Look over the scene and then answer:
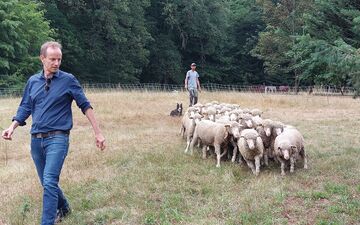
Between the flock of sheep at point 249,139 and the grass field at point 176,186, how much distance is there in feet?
0.83

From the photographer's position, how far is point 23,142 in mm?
12422

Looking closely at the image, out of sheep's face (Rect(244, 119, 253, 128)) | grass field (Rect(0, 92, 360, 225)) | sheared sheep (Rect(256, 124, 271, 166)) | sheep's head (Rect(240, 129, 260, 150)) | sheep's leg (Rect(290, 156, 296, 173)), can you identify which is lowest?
grass field (Rect(0, 92, 360, 225))

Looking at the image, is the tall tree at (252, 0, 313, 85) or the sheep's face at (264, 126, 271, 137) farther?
the tall tree at (252, 0, 313, 85)

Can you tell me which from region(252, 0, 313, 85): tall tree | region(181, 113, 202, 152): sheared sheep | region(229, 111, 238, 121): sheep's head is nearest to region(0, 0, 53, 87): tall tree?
region(252, 0, 313, 85): tall tree

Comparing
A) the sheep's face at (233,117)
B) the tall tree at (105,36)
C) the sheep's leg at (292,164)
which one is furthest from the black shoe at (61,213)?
the tall tree at (105,36)

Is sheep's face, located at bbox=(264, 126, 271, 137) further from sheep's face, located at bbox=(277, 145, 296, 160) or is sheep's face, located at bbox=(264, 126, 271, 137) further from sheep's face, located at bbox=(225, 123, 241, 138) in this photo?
sheep's face, located at bbox=(277, 145, 296, 160)

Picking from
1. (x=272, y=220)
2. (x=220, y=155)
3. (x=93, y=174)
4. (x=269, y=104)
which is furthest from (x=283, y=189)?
(x=269, y=104)

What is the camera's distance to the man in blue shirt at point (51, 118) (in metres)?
5.24

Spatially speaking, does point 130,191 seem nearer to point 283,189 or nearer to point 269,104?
point 283,189

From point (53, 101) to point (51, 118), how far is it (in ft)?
0.64

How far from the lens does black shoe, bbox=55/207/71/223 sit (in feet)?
19.7

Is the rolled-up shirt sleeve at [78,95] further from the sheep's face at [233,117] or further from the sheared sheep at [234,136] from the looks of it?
the sheep's face at [233,117]

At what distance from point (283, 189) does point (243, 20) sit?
50.3 metres

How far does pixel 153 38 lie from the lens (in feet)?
161
